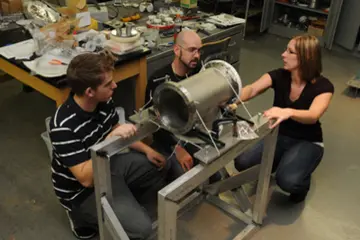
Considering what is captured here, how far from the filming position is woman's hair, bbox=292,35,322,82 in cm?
201

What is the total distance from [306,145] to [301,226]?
424mm

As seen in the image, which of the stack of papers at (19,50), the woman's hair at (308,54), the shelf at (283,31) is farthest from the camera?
the shelf at (283,31)

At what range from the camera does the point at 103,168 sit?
4.90 feet

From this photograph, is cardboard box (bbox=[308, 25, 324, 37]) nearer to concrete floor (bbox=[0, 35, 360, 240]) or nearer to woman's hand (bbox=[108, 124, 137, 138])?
concrete floor (bbox=[0, 35, 360, 240])

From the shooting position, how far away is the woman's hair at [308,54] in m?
2.01

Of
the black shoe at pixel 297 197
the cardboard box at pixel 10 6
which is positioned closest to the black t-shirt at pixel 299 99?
the black shoe at pixel 297 197

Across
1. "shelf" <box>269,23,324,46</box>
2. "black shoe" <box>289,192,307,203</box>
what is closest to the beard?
"black shoe" <box>289,192,307,203</box>

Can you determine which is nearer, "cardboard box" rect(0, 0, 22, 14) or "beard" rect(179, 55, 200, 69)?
"beard" rect(179, 55, 200, 69)

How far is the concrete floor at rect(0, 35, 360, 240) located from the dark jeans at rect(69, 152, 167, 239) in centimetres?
24

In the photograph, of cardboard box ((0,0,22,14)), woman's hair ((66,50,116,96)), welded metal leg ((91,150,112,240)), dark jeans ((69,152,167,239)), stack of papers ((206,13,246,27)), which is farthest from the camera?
stack of papers ((206,13,246,27))

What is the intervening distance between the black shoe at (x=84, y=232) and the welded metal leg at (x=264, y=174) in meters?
0.82

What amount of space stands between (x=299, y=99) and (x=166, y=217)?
109cm

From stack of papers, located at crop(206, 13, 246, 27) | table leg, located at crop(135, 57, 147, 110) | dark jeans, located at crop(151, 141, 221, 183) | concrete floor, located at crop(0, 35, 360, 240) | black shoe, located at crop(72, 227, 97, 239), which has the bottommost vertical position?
concrete floor, located at crop(0, 35, 360, 240)

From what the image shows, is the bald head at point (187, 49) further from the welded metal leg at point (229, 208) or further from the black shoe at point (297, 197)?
the black shoe at point (297, 197)
